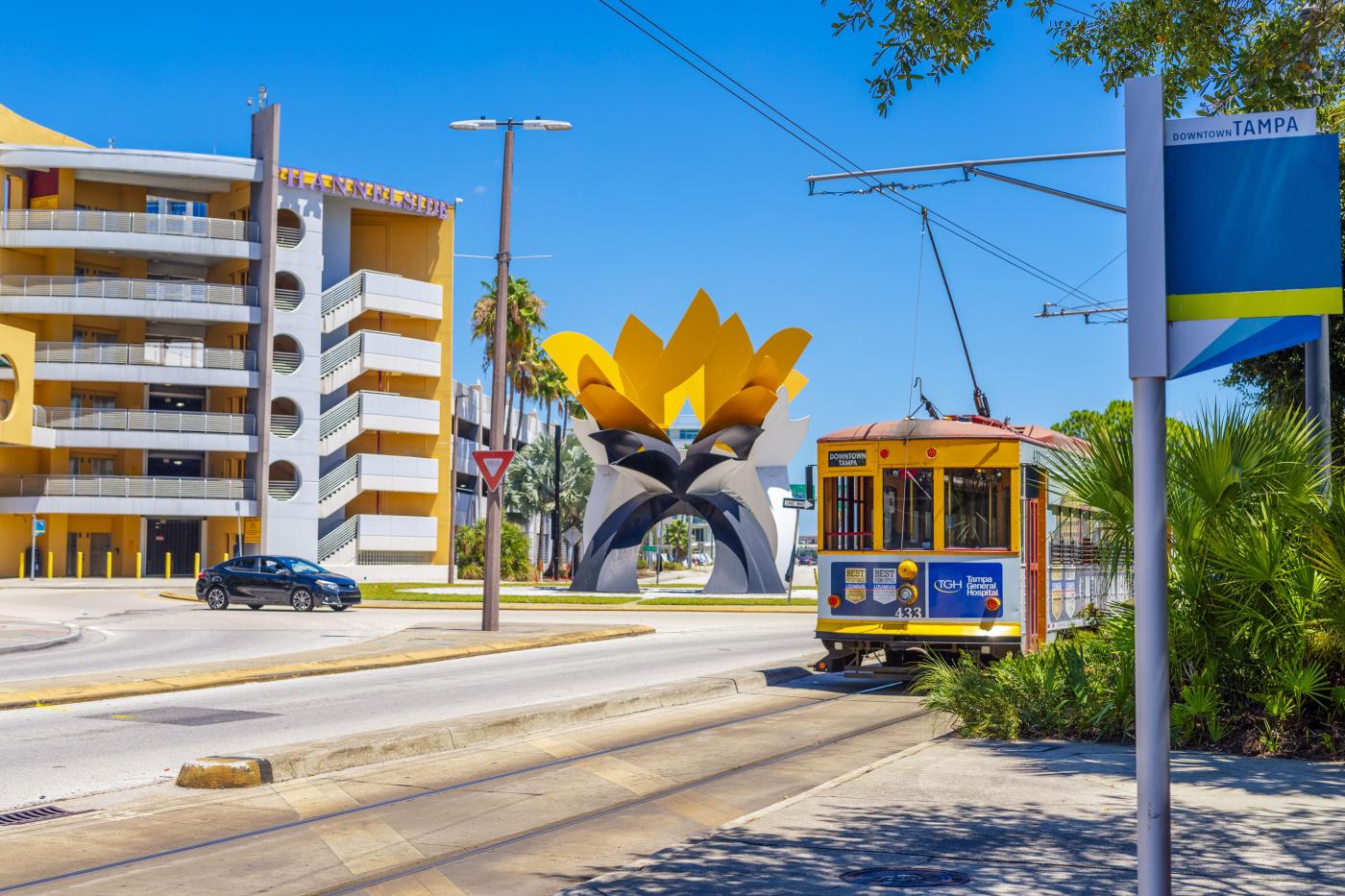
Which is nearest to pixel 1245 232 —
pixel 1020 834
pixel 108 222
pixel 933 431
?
pixel 1020 834

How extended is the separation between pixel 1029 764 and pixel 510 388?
68.7 m

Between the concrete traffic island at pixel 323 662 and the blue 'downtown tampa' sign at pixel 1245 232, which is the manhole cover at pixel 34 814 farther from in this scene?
the blue 'downtown tampa' sign at pixel 1245 232

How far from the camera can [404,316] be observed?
70438 millimetres

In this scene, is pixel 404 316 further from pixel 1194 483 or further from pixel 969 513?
pixel 1194 483

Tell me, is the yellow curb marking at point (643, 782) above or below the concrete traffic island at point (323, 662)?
below

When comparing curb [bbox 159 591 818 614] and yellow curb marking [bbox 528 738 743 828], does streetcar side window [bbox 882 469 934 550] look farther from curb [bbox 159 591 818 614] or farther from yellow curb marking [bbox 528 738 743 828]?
curb [bbox 159 591 818 614]

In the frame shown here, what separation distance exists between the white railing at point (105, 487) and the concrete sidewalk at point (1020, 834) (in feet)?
183

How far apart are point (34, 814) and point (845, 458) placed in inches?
410

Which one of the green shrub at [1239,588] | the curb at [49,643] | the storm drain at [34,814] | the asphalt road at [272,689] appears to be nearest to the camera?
the storm drain at [34,814]

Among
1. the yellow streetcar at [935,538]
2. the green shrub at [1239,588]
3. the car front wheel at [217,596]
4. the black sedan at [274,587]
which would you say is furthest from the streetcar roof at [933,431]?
the car front wheel at [217,596]

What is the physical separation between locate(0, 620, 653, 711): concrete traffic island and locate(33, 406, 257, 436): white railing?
35689mm

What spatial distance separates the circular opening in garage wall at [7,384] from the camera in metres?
57.5

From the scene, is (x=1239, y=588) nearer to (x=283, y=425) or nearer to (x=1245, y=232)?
(x=1245, y=232)

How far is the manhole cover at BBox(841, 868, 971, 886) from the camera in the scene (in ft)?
22.1
